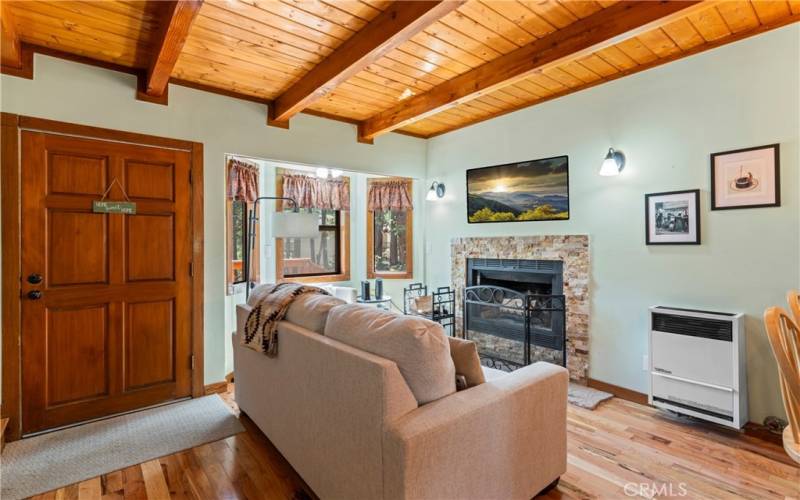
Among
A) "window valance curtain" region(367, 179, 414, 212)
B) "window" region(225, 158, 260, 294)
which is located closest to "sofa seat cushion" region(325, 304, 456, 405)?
"window" region(225, 158, 260, 294)

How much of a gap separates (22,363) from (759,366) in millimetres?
4741

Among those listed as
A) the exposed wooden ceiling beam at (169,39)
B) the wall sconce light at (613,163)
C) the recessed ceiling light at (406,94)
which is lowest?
the wall sconce light at (613,163)

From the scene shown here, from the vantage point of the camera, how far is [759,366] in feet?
8.09

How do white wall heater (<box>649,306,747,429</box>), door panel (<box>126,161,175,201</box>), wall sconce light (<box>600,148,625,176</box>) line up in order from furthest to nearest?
wall sconce light (<box>600,148,625,176</box>), door panel (<box>126,161,175,201</box>), white wall heater (<box>649,306,747,429</box>)

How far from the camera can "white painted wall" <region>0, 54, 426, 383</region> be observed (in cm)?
259

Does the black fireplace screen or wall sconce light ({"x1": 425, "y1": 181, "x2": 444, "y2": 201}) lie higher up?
wall sconce light ({"x1": 425, "y1": 181, "x2": 444, "y2": 201})

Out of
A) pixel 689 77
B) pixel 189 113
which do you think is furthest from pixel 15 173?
pixel 689 77

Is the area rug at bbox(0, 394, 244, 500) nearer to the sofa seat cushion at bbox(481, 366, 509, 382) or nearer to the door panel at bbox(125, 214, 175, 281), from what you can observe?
the door panel at bbox(125, 214, 175, 281)

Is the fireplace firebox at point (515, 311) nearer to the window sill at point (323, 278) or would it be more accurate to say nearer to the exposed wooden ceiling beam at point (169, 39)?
the window sill at point (323, 278)

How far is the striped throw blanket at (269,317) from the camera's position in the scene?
2.18 meters

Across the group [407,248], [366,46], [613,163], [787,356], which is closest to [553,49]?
[613,163]

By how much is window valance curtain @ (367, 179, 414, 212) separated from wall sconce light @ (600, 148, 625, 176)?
99.1 inches

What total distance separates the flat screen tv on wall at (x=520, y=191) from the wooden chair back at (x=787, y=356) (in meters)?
2.13

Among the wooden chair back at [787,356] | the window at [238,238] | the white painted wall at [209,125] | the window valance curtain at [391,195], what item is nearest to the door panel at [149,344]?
the white painted wall at [209,125]
